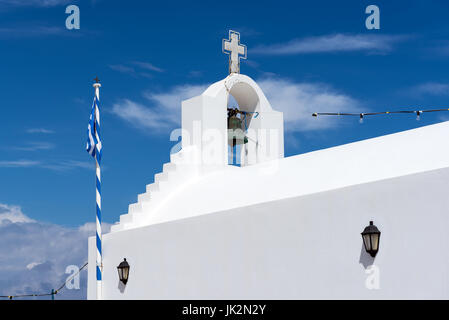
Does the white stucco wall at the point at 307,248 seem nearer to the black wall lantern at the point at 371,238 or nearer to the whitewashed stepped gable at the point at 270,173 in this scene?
the black wall lantern at the point at 371,238

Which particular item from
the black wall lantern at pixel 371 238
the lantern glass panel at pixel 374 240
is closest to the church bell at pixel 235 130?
the black wall lantern at pixel 371 238

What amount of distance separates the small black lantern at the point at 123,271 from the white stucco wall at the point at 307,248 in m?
0.12

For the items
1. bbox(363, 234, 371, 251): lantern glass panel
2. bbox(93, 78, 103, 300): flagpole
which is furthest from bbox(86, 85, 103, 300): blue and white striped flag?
bbox(363, 234, 371, 251): lantern glass panel

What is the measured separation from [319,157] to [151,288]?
4.39 meters

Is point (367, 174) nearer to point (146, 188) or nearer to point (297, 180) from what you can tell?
point (297, 180)

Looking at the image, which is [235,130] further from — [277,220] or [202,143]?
[277,220]

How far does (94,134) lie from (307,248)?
612 centimetres

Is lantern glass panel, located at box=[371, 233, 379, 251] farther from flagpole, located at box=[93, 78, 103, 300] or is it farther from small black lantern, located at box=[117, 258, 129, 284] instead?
flagpole, located at box=[93, 78, 103, 300]

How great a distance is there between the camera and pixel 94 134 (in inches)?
568

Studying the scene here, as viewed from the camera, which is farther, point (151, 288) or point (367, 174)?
point (151, 288)

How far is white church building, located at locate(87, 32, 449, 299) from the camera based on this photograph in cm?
918

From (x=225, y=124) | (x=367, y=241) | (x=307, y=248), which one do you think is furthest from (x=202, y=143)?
(x=367, y=241)

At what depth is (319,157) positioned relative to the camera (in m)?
12.9
